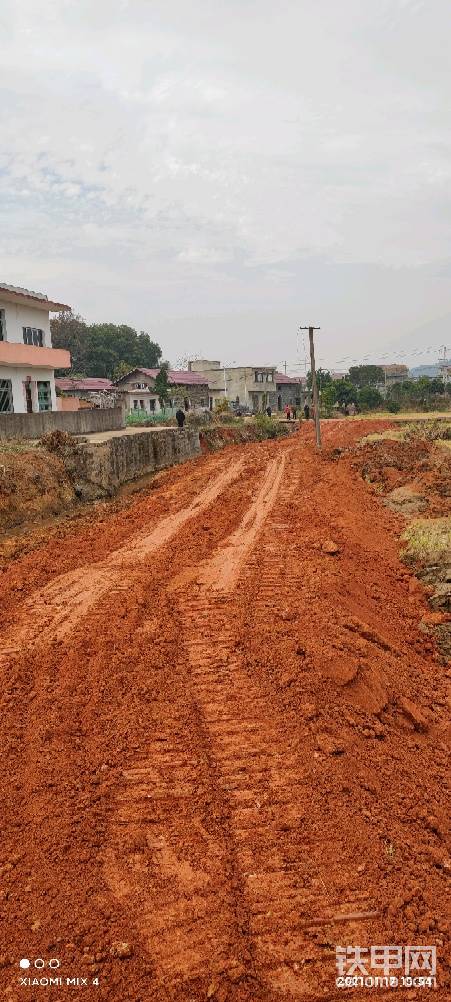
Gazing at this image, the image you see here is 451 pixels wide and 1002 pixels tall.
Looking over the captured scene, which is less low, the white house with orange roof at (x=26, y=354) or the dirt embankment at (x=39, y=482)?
the white house with orange roof at (x=26, y=354)

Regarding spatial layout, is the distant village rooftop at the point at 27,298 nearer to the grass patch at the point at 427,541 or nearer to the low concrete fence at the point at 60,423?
the low concrete fence at the point at 60,423

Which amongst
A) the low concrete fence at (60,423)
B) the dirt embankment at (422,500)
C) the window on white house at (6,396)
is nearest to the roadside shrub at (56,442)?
the low concrete fence at (60,423)

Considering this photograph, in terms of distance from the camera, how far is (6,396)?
26.8 m

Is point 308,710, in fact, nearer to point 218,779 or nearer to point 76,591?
point 218,779

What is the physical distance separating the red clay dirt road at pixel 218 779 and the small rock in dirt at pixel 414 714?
33 mm

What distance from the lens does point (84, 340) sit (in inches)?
2672

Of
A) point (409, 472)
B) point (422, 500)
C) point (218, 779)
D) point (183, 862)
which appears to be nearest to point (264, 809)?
point (218, 779)

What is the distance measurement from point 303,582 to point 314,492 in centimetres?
817

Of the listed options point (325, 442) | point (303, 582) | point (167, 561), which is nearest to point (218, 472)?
point (325, 442)

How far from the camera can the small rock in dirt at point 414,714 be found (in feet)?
21.4

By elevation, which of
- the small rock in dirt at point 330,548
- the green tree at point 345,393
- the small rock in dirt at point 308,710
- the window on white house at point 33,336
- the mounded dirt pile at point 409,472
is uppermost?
the window on white house at point 33,336

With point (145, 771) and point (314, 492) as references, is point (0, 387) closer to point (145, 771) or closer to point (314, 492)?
point (314, 492)

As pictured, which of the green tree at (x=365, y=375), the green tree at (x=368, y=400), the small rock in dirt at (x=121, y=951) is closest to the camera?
the small rock in dirt at (x=121, y=951)

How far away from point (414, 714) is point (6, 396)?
23851 mm
